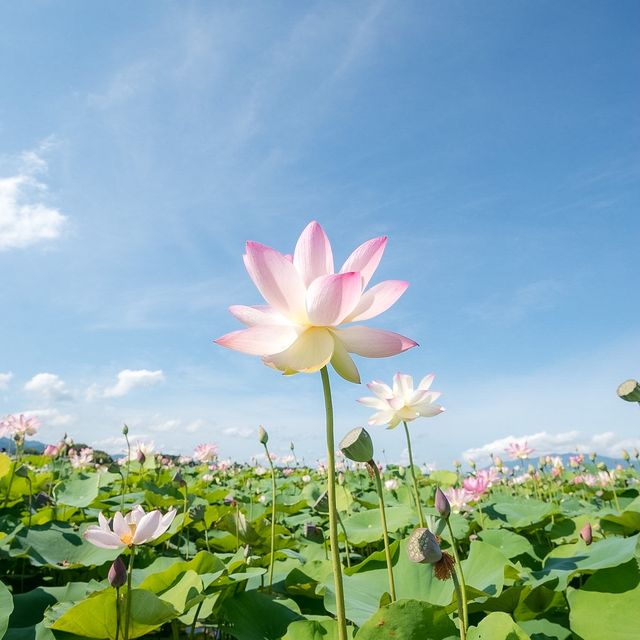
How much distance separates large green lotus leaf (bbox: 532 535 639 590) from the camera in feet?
4.66

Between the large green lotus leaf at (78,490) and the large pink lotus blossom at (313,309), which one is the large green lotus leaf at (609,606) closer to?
the large pink lotus blossom at (313,309)

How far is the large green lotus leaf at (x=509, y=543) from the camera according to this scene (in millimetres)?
2100

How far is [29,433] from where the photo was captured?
4043 millimetres

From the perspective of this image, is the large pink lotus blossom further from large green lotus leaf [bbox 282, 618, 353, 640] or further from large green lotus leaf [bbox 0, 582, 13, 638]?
large green lotus leaf [bbox 0, 582, 13, 638]

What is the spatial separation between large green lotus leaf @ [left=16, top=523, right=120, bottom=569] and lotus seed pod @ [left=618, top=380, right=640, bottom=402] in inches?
71.9

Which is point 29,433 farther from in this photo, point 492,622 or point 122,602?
point 492,622

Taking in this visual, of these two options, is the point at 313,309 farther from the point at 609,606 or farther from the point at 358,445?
the point at 609,606

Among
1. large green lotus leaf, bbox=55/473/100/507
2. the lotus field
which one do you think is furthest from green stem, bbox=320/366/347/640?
large green lotus leaf, bbox=55/473/100/507

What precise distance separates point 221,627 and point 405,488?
8.39ft

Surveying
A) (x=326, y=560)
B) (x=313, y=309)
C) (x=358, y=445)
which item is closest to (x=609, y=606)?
(x=358, y=445)

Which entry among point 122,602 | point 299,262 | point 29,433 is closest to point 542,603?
point 122,602

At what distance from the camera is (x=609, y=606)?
126cm

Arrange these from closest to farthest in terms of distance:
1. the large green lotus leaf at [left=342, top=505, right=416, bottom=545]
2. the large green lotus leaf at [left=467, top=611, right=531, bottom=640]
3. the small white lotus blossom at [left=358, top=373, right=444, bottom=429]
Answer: the large green lotus leaf at [left=467, top=611, right=531, bottom=640], the small white lotus blossom at [left=358, top=373, right=444, bottom=429], the large green lotus leaf at [left=342, top=505, right=416, bottom=545]

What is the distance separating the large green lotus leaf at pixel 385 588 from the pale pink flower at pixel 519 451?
3558 millimetres
